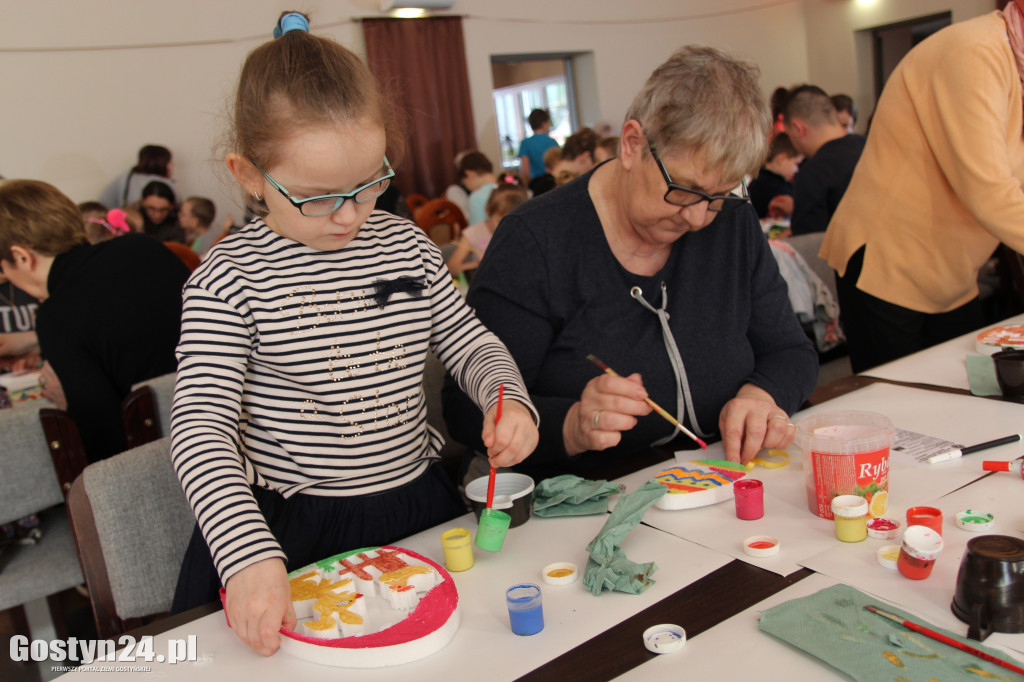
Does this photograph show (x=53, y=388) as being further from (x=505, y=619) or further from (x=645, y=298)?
(x=505, y=619)

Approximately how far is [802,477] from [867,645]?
1.58 feet

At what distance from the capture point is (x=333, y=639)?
88 cm

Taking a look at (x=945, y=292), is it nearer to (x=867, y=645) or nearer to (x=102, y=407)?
(x=867, y=645)

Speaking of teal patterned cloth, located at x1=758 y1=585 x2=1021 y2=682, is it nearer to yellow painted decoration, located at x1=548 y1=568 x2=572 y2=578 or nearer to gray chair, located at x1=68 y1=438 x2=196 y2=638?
yellow painted decoration, located at x1=548 y1=568 x2=572 y2=578

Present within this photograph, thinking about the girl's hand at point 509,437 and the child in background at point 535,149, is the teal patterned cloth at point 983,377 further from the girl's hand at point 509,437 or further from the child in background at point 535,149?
the child in background at point 535,149

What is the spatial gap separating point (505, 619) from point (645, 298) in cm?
79

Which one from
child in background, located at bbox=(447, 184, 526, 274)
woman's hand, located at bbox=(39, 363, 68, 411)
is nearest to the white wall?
child in background, located at bbox=(447, 184, 526, 274)

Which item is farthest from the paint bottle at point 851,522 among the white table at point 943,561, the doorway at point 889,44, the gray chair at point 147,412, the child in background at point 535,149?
the doorway at point 889,44

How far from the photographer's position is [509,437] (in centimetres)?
114

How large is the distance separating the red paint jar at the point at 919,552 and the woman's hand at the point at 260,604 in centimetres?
70

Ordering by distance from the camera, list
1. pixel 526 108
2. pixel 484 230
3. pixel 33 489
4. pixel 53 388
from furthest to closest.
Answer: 1. pixel 526 108
2. pixel 484 230
3. pixel 53 388
4. pixel 33 489

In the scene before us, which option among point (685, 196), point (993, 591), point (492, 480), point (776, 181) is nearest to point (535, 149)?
point (776, 181)

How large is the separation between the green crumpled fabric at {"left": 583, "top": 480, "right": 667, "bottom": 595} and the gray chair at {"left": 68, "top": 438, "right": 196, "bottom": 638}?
2.58 ft

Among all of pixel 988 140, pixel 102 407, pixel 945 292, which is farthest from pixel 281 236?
pixel 945 292
